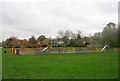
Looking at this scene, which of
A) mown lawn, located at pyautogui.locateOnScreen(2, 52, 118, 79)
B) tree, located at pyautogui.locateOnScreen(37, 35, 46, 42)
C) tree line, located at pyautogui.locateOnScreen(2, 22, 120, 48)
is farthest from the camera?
tree, located at pyautogui.locateOnScreen(37, 35, 46, 42)

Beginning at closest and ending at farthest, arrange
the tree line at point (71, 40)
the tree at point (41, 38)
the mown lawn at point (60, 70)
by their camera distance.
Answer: the mown lawn at point (60, 70)
the tree line at point (71, 40)
the tree at point (41, 38)

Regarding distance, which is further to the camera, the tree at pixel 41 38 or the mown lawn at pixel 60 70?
the tree at pixel 41 38

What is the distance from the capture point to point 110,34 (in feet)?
227

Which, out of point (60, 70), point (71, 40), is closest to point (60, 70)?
point (60, 70)

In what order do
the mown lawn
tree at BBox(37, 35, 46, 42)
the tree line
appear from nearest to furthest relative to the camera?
the mown lawn
the tree line
tree at BBox(37, 35, 46, 42)

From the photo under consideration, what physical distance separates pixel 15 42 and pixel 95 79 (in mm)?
86169

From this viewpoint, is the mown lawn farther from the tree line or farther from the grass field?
the tree line

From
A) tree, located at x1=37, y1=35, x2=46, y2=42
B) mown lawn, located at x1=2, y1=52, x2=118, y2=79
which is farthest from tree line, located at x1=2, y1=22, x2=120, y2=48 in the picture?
mown lawn, located at x1=2, y1=52, x2=118, y2=79

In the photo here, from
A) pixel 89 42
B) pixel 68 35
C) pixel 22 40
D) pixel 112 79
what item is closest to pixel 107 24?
pixel 89 42

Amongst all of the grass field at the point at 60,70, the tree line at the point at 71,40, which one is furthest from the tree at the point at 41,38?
the grass field at the point at 60,70

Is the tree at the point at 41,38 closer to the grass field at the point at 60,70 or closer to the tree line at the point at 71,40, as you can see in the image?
the tree line at the point at 71,40

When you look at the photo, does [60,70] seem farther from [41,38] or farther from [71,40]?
[41,38]

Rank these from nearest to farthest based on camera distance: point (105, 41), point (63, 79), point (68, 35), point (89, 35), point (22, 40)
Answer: point (63, 79) → point (105, 41) → point (22, 40) → point (68, 35) → point (89, 35)

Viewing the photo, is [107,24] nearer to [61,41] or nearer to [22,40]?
[61,41]
